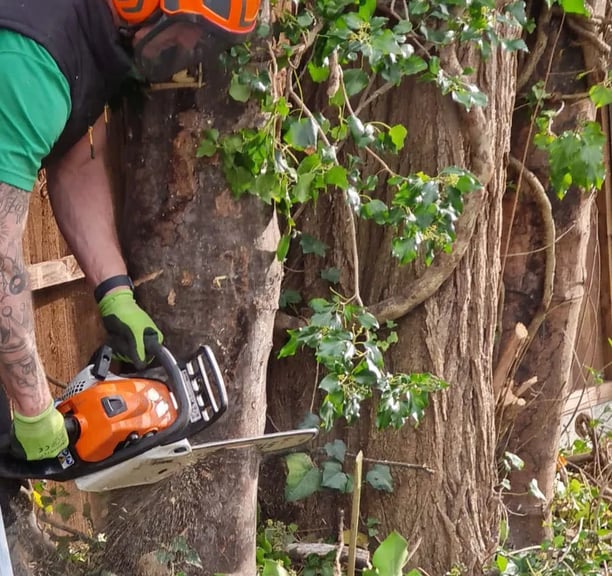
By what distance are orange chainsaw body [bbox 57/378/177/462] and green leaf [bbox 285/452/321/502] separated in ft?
3.39

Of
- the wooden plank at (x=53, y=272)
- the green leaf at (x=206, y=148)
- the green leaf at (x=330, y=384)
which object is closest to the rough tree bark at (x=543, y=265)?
the green leaf at (x=330, y=384)

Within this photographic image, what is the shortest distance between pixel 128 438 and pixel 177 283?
486 mm

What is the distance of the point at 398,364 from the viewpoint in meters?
3.07

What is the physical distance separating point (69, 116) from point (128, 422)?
2.42 feet

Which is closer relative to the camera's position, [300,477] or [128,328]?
[128,328]

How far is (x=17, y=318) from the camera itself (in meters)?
1.81

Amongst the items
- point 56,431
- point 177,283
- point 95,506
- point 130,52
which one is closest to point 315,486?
point 95,506

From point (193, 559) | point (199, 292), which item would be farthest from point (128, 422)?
point (193, 559)

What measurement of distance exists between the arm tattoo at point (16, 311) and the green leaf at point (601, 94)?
226 centimetres

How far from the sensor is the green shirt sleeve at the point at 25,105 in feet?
5.43

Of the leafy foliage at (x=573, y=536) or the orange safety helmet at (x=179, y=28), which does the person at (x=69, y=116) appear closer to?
the orange safety helmet at (x=179, y=28)

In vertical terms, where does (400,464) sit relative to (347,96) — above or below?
below

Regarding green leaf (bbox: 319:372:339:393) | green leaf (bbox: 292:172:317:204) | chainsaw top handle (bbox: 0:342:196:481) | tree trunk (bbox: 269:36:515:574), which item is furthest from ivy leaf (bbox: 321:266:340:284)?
chainsaw top handle (bbox: 0:342:196:481)

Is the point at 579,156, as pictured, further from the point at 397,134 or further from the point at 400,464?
the point at 400,464
